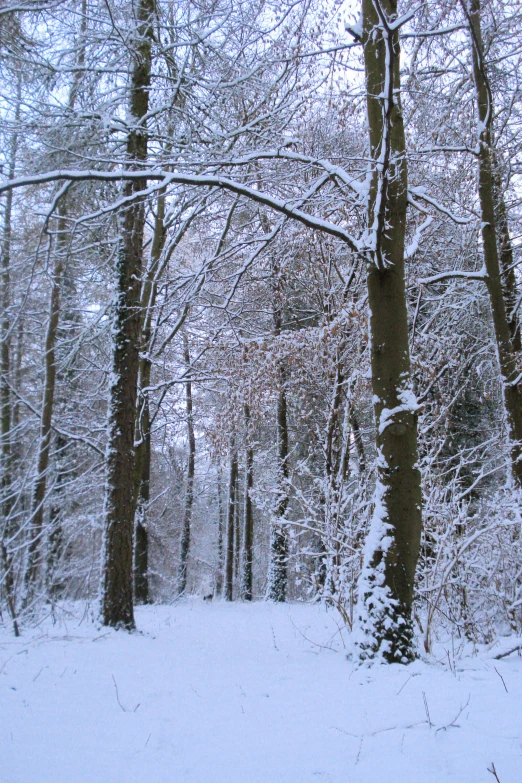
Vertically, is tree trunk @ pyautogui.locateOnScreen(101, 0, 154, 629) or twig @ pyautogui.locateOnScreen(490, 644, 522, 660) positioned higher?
tree trunk @ pyautogui.locateOnScreen(101, 0, 154, 629)

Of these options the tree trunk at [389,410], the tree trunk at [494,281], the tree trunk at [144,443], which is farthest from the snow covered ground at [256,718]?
the tree trunk at [144,443]

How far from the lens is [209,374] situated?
8.97 metres

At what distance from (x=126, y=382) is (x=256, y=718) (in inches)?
185

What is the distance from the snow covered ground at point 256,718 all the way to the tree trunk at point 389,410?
37 cm

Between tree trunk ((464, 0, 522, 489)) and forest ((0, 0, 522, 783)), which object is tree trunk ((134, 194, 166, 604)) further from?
tree trunk ((464, 0, 522, 489))

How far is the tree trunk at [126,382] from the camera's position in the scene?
6.30m

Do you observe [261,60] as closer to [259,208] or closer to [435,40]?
[259,208]

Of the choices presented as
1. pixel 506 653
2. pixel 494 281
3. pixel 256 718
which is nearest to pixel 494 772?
pixel 256 718

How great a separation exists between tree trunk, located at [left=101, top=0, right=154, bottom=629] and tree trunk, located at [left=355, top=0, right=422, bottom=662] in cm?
323

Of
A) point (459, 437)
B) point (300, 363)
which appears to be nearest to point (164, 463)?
point (459, 437)

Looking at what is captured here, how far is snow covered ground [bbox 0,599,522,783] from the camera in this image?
7.31 ft

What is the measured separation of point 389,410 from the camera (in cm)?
423

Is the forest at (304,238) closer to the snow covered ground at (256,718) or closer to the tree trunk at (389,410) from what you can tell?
the tree trunk at (389,410)

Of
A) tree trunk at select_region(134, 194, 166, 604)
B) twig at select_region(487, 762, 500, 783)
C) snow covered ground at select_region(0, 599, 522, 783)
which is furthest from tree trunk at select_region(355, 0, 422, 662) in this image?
tree trunk at select_region(134, 194, 166, 604)
